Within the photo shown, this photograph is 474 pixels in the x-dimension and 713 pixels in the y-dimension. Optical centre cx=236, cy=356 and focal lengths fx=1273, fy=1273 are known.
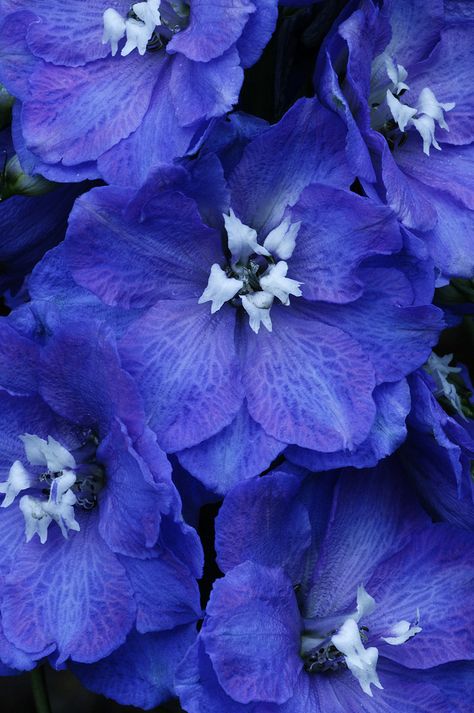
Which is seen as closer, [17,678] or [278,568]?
[278,568]

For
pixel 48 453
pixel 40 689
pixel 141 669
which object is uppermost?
pixel 48 453

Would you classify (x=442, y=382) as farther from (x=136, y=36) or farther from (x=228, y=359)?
(x=136, y=36)

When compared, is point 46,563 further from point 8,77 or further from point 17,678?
point 17,678

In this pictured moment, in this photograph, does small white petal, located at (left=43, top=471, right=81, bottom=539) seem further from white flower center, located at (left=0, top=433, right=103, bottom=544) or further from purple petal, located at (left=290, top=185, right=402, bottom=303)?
purple petal, located at (left=290, top=185, right=402, bottom=303)

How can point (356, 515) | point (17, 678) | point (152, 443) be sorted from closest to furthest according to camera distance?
point (152, 443) < point (356, 515) < point (17, 678)

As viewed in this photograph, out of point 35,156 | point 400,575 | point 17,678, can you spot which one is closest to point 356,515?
point 400,575

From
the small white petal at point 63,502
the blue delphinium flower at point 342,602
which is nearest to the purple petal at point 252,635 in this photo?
the blue delphinium flower at point 342,602

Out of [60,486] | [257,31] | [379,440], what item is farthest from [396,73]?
[60,486]

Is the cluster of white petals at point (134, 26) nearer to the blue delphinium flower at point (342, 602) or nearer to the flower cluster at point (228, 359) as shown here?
the flower cluster at point (228, 359)
